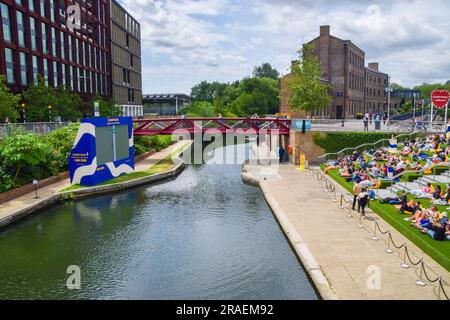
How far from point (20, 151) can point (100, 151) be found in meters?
5.87

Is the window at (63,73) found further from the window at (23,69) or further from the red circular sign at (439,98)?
the red circular sign at (439,98)

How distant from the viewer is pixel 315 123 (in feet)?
149

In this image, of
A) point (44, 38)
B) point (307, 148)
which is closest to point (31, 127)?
point (307, 148)

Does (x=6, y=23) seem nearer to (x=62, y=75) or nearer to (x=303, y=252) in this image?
(x=62, y=75)

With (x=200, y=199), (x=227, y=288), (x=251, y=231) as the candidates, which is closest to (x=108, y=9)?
(x=200, y=199)

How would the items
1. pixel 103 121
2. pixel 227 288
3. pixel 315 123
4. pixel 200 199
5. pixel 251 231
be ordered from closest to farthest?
1. pixel 227 288
2. pixel 251 231
3. pixel 200 199
4. pixel 103 121
5. pixel 315 123

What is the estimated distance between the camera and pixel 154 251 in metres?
18.3

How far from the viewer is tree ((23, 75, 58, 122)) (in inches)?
1718

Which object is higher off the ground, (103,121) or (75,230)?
(103,121)

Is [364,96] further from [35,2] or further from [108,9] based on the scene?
[35,2]

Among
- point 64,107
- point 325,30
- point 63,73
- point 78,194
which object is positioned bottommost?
point 78,194

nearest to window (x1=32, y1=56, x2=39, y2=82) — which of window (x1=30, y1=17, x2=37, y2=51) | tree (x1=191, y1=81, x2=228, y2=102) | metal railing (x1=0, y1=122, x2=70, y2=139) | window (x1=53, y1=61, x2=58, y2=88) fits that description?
window (x1=30, y1=17, x2=37, y2=51)

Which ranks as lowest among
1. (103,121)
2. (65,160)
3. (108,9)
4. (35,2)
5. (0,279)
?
(0,279)

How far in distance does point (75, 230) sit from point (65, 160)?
13.7 metres
